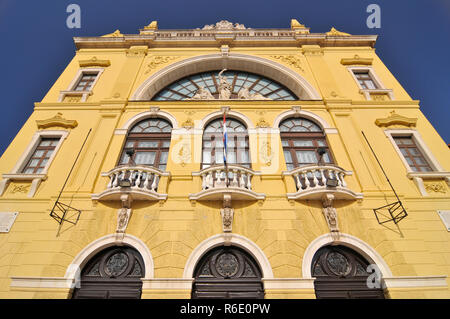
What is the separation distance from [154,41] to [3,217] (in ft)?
39.3

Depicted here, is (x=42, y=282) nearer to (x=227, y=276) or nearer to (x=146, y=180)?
(x=146, y=180)

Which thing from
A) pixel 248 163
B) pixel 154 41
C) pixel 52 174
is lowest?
pixel 52 174

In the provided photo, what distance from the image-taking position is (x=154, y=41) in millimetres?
15070

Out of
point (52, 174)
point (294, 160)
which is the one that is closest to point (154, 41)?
point (52, 174)

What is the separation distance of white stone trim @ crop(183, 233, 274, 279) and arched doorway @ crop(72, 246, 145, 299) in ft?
4.72

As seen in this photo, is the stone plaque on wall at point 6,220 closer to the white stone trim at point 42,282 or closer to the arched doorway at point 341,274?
the white stone trim at point 42,282

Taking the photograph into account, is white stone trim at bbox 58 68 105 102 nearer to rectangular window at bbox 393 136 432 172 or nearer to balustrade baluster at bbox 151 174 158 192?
balustrade baluster at bbox 151 174 158 192

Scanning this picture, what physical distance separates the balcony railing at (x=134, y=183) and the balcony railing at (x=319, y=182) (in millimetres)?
4501

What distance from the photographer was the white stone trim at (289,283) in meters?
6.50

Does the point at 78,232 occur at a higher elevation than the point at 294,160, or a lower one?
lower

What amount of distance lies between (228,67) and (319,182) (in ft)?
31.5

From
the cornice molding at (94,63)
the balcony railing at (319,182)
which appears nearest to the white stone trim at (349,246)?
the balcony railing at (319,182)

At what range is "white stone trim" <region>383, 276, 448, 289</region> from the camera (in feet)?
21.5

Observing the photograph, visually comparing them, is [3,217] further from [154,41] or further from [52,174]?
[154,41]
